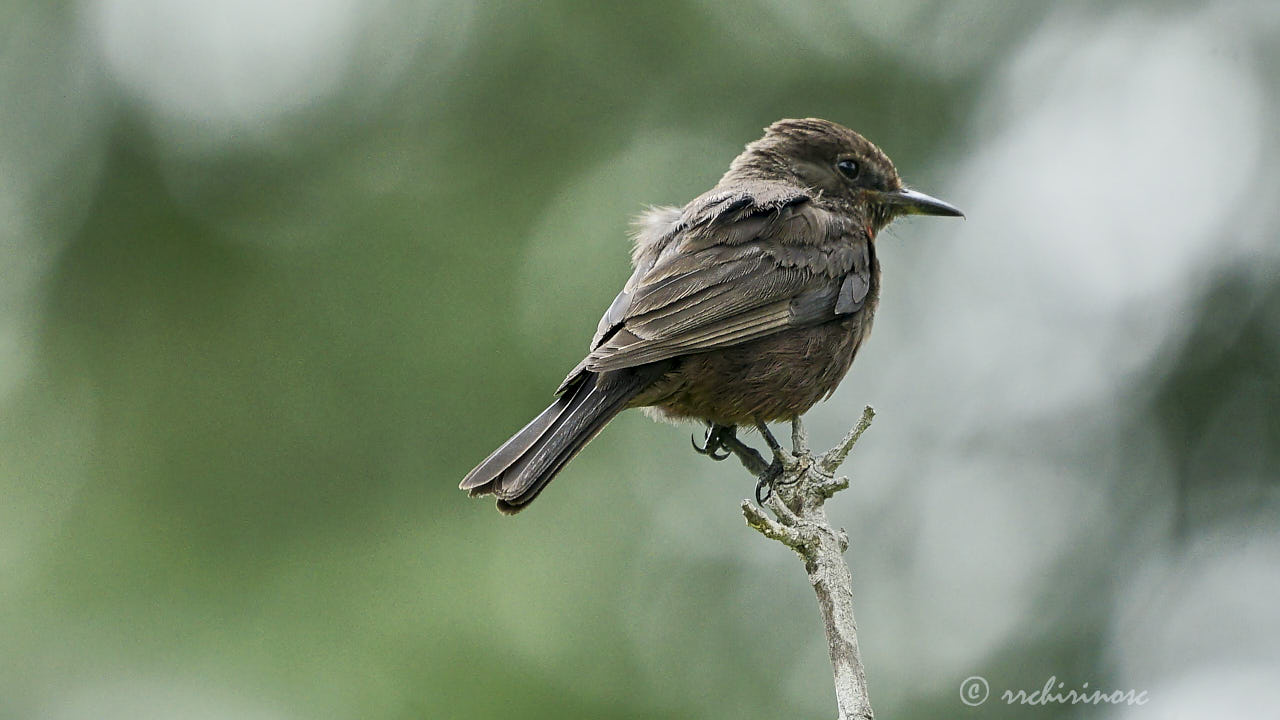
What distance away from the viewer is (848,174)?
235 inches

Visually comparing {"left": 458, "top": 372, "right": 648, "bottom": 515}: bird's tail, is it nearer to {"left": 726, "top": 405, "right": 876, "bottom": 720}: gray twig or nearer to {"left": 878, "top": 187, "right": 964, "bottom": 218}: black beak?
{"left": 726, "top": 405, "right": 876, "bottom": 720}: gray twig

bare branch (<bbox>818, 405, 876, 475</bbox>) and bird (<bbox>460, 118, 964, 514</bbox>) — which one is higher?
bird (<bbox>460, 118, 964, 514</bbox>)

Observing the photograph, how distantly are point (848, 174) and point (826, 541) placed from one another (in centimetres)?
293

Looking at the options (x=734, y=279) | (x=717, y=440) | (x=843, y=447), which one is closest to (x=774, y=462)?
(x=717, y=440)

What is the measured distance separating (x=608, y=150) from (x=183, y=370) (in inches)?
152

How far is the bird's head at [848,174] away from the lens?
5938mm

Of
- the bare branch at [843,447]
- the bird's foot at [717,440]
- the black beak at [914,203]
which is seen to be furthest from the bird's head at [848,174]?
the bare branch at [843,447]

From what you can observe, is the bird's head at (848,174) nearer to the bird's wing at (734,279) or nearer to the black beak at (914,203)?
the black beak at (914,203)

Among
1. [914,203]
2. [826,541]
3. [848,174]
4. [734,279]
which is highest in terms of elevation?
[848,174]

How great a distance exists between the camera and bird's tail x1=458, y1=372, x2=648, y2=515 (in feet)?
13.3

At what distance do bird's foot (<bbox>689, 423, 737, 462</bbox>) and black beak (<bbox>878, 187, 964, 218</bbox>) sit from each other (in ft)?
4.84

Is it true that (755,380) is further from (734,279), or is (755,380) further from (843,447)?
(843,447)

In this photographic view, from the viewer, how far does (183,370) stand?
24.3ft

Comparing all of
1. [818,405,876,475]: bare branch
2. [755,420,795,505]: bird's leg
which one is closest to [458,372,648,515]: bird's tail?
[755,420,795,505]: bird's leg
